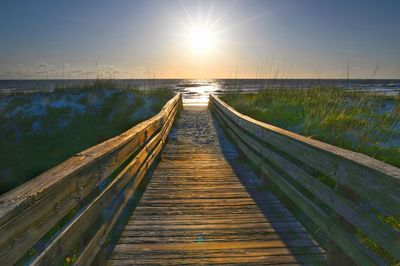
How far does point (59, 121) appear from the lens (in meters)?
16.2

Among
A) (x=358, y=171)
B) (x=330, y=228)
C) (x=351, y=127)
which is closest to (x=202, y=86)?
(x=351, y=127)

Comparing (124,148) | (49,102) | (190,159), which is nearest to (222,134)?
(190,159)

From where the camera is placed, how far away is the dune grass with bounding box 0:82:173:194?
1258cm

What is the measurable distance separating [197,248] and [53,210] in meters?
1.77

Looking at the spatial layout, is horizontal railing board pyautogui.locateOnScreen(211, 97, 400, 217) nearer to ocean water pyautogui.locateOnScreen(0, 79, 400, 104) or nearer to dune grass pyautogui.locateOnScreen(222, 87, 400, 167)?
dune grass pyautogui.locateOnScreen(222, 87, 400, 167)

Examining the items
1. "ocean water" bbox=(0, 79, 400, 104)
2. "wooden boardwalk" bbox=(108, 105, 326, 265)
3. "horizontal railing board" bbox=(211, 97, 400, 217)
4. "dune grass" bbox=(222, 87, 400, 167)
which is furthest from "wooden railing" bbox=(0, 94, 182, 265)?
"ocean water" bbox=(0, 79, 400, 104)

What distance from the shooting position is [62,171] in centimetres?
216

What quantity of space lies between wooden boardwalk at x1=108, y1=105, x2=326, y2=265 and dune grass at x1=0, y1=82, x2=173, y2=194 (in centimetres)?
798

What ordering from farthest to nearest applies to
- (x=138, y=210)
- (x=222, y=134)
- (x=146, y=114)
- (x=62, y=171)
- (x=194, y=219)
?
(x=146, y=114), (x=222, y=134), (x=138, y=210), (x=194, y=219), (x=62, y=171)

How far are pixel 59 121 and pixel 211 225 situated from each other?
48.6 feet

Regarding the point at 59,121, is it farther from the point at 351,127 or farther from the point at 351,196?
the point at 351,196

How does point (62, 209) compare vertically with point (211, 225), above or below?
above

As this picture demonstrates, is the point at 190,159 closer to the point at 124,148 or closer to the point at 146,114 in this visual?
the point at 124,148

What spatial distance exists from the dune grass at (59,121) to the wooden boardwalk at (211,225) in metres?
7.98
